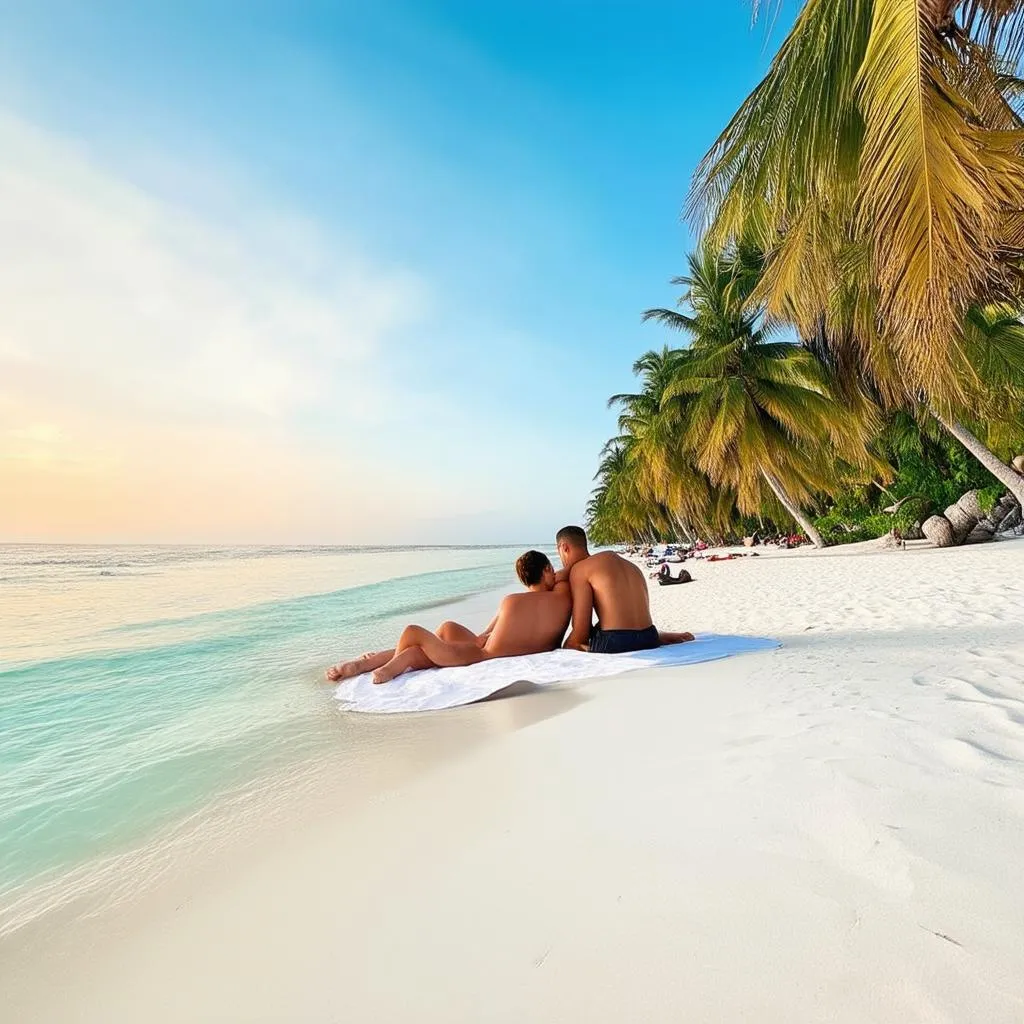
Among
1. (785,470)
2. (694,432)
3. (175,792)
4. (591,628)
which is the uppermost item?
(694,432)

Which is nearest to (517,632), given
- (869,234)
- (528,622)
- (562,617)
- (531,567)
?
(528,622)

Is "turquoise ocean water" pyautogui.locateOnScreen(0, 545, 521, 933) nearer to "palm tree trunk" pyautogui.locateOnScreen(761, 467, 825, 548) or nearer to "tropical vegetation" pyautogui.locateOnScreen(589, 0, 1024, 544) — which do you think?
"tropical vegetation" pyautogui.locateOnScreen(589, 0, 1024, 544)

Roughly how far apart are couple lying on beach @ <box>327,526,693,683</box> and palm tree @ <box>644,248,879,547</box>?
1572cm

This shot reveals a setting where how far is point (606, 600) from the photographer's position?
4727 mm

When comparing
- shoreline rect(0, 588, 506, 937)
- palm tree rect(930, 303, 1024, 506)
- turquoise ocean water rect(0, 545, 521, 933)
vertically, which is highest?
palm tree rect(930, 303, 1024, 506)

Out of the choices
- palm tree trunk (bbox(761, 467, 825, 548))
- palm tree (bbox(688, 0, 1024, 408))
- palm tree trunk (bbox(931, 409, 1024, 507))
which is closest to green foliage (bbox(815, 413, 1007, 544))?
palm tree trunk (bbox(761, 467, 825, 548))

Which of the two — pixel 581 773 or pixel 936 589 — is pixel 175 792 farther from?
pixel 936 589

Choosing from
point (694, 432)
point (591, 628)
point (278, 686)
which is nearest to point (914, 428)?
point (694, 432)

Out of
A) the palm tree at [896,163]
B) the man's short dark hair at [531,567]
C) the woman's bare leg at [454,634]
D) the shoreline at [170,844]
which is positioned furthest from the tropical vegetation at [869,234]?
the shoreline at [170,844]

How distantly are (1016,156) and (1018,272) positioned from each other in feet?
9.62

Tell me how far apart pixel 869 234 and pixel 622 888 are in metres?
9.24

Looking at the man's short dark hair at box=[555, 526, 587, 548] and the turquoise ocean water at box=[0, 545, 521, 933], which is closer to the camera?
the turquoise ocean water at box=[0, 545, 521, 933]

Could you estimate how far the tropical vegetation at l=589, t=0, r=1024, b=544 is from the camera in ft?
14.1

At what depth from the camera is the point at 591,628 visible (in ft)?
16.4
